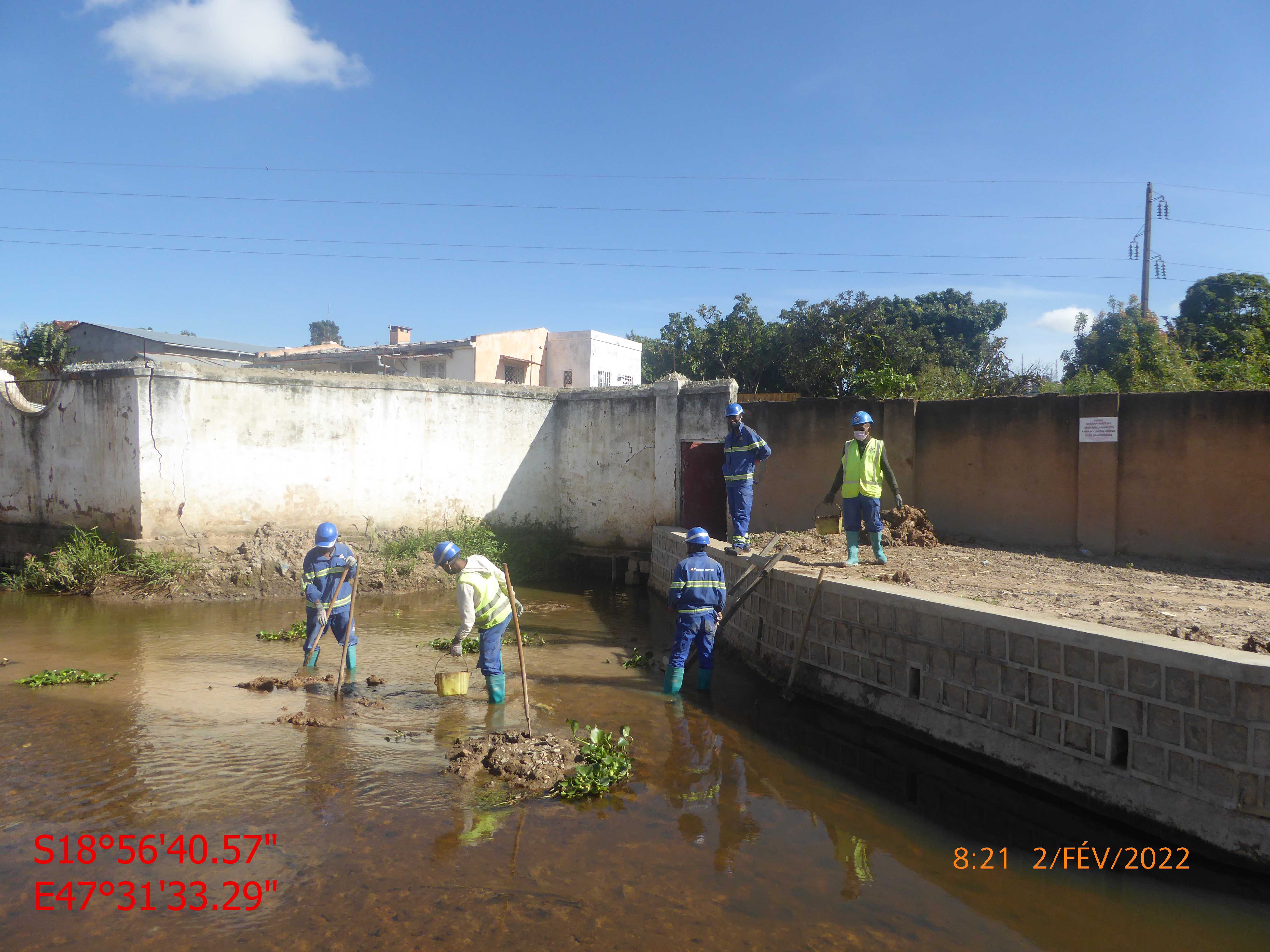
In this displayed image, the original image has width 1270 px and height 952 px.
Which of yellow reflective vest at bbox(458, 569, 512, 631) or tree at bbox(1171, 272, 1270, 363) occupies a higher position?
tree at bbox(1171, 272, 1270, 363)

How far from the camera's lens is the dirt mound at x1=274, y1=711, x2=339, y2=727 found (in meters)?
6.39

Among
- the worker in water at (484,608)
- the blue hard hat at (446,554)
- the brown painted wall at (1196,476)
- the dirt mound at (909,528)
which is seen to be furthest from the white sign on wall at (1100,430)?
the blue hard hat at (446,554)

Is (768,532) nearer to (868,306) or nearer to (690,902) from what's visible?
(690,902)

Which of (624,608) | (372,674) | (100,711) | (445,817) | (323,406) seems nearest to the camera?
(445,817)

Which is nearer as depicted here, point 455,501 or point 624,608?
point 624,608

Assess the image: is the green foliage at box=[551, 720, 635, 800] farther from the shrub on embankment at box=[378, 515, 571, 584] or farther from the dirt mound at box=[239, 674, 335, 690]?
the shrub on embankment at box=[378, 515, 571, 584]

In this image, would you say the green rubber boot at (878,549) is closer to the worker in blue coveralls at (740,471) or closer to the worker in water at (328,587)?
the worker in blue coveralls at (740,471)

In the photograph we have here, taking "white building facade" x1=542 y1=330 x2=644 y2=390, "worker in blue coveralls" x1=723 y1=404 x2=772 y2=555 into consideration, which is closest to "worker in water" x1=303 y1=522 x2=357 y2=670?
"worker in blue coveralls" x1=723 y1=404 x2=772 y2=555

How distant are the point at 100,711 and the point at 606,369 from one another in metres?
24.5

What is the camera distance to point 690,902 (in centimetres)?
407

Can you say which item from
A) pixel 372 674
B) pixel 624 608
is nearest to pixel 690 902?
pixel 372 674

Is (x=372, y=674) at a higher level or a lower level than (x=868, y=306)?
lower

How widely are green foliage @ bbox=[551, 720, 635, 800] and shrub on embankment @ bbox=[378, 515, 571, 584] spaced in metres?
7.45

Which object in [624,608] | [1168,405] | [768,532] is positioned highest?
[1168,405]
